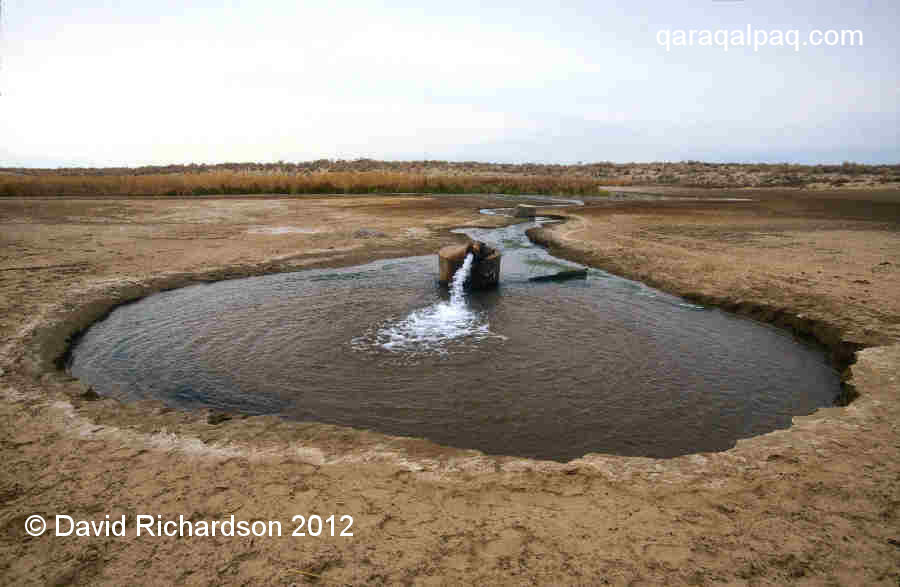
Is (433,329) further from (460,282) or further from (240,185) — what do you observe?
(240,185)

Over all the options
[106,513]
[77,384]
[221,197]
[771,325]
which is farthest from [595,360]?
[221,197]

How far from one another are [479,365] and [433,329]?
152 cm

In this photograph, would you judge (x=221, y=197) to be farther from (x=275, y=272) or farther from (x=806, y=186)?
(x=806, y=186)

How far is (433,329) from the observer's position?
7.54 m

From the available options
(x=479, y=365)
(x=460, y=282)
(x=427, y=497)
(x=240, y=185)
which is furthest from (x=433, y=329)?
(x=240, y=185)

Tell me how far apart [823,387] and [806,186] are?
1798 inches

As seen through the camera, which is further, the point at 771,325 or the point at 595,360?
the point at 771,325

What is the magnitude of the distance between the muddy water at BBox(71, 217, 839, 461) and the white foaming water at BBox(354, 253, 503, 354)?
36 mm

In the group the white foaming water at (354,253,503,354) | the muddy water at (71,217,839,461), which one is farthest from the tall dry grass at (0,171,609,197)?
the white foaming water at (354,253,503,354)

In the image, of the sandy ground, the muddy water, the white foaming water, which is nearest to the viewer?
the sandy ground

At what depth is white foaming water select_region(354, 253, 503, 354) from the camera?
22.5 feet

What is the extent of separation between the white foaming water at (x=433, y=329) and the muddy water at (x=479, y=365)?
0.04m

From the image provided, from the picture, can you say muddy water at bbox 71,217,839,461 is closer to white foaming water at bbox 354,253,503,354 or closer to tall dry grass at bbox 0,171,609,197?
white foaming water at bbox 354,253,503,354

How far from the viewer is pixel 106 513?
3244mm
